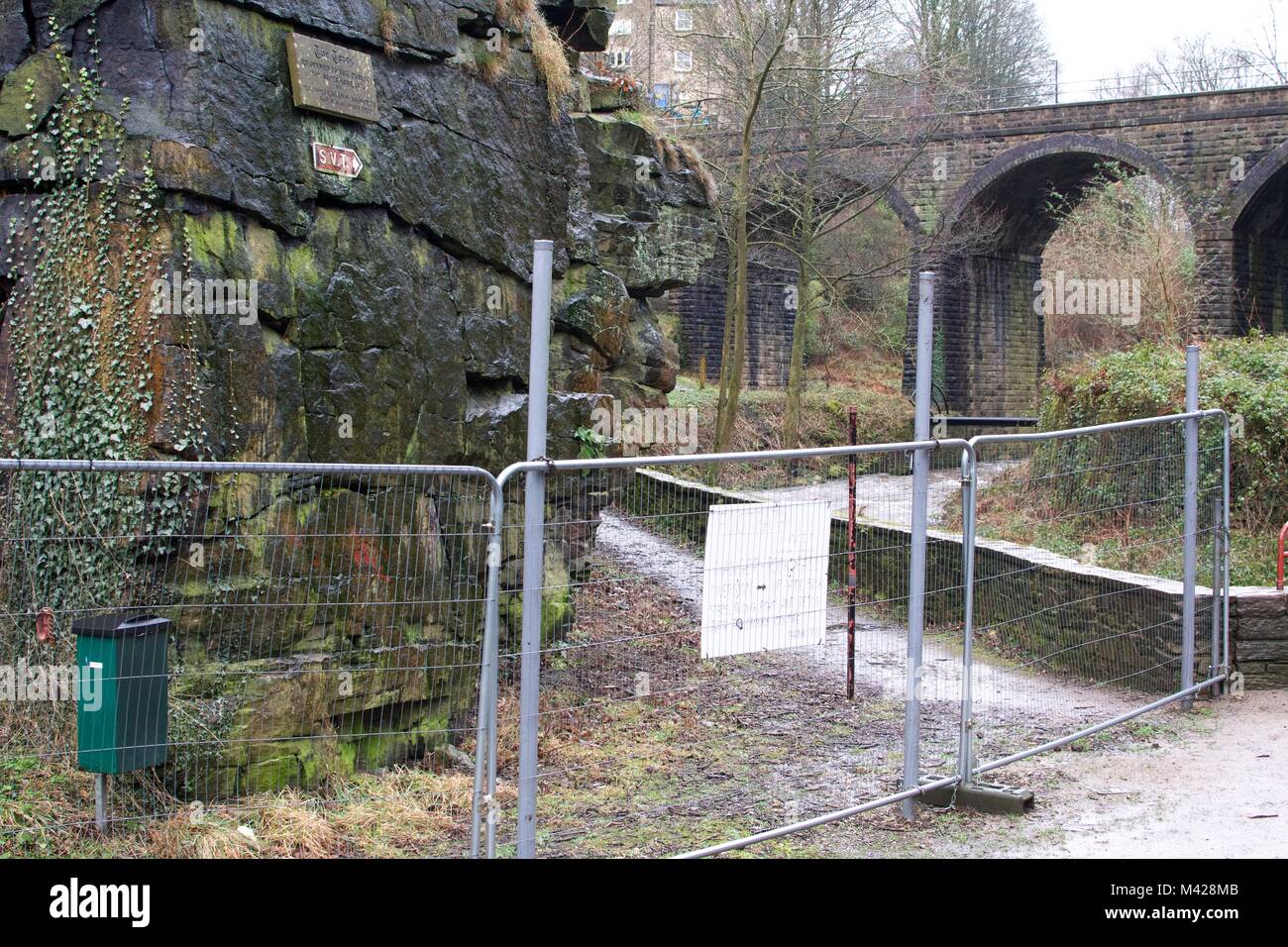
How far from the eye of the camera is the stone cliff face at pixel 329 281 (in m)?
6.35

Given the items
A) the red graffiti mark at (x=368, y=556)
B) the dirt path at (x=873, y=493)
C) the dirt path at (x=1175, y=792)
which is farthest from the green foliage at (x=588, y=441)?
the dirt path at (x=1175, y=792)

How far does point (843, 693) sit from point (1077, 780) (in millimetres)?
1515

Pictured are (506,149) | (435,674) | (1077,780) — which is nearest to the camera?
(1077,780)

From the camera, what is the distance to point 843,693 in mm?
7715

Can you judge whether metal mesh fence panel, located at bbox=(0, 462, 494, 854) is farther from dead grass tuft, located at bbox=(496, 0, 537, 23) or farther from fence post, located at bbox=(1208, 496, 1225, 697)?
fence post, located at bbox=(1208, 496, 1225, 697)

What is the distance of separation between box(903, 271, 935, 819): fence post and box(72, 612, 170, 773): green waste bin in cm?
323

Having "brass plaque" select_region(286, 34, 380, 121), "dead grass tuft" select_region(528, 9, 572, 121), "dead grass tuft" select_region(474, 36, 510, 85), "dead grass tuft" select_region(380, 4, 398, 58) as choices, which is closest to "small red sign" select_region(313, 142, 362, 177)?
"brass plaque" select_region(286, 34, 380, 121)

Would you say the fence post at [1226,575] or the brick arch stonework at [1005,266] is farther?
the brick arch stonework at [1005,266]

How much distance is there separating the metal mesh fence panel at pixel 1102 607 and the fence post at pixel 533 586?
3198 millimetres

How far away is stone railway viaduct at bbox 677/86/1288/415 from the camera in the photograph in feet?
103

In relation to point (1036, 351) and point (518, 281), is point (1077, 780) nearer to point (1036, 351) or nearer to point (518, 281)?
point (518, 281)

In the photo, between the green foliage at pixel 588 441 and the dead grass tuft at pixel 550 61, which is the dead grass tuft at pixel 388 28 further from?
the green foliage at pixel 588 441

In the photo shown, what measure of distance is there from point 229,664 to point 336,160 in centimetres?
286
